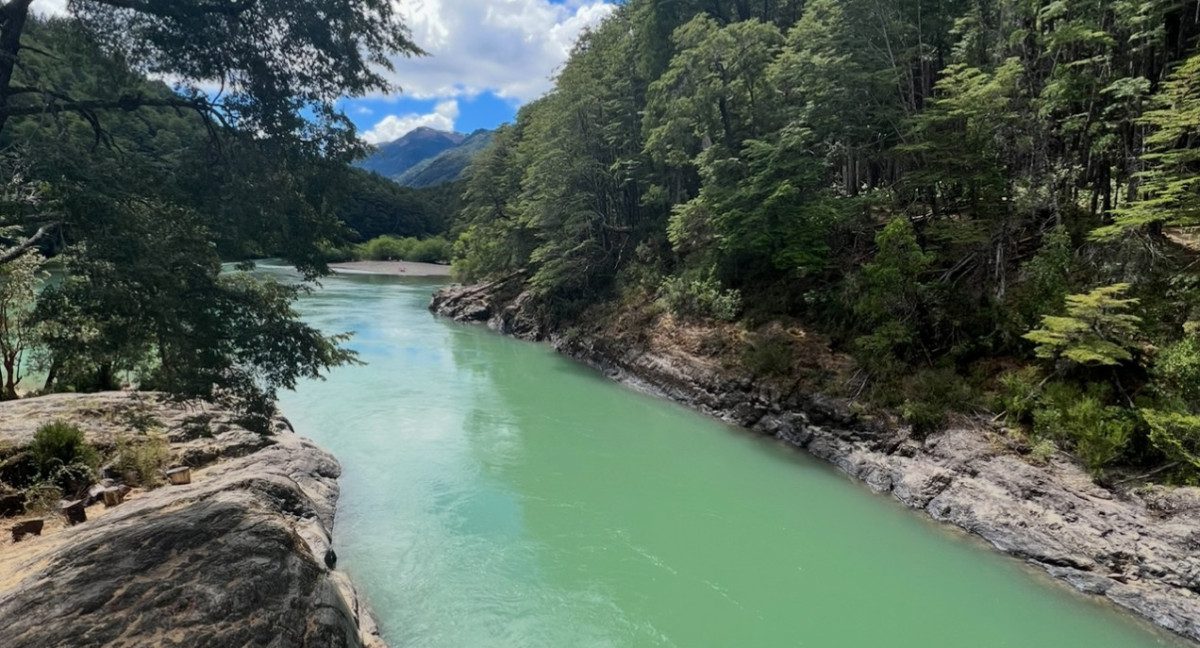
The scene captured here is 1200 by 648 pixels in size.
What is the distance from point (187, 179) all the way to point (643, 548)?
27.7 feet

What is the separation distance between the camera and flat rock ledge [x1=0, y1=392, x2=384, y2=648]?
187 inches

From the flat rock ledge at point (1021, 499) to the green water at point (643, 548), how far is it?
1.17 feet

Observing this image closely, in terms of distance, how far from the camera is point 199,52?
7.39 meters

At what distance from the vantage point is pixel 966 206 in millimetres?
14875

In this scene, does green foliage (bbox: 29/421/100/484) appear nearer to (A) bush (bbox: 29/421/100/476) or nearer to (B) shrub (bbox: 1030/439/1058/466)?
(A) bush (bbox: 29/421/100/476)

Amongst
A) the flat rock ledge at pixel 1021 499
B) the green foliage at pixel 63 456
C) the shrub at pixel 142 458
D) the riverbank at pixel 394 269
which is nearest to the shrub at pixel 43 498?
the green foliage at pixel 63 456

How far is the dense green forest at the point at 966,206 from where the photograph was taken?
982cm

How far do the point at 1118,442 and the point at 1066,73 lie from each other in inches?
311

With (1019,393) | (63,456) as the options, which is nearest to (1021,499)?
(1019,393)

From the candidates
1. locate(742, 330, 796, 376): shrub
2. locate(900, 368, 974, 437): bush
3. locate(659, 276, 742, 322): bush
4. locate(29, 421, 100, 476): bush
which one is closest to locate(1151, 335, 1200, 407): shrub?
locate(900, 368, 974, 437): bush

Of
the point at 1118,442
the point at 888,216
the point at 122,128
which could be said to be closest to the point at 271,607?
the point at 122,128

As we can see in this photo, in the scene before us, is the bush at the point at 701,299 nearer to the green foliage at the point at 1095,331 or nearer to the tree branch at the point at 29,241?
the green foliage at the point at 1095,331

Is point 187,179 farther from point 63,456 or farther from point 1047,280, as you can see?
point 1047,280

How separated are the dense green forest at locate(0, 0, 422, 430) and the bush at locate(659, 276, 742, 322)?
12.7m
